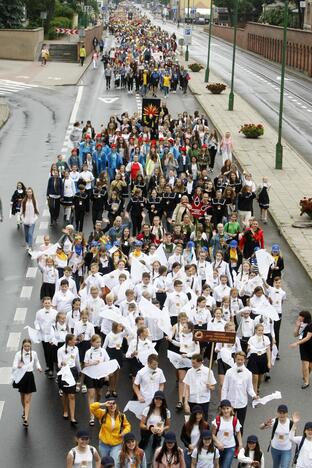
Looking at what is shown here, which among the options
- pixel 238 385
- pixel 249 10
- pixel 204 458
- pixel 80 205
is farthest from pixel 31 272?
pixel 249 10

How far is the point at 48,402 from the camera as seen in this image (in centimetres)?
1684

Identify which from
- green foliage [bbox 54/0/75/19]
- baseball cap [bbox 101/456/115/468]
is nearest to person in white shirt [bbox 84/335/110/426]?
baseball cap [bbox 101/456/115/468]

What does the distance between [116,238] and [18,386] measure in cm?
717

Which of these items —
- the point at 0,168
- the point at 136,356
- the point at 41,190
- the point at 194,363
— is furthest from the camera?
the point at 0,168

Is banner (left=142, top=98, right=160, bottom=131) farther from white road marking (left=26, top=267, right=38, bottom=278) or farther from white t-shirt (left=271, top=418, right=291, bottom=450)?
white t-shirt (left=271, top=418, right=291, bottom=450)

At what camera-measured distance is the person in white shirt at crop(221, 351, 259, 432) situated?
1494 centimetres

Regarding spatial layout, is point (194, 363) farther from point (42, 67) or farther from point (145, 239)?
point (42, 67)

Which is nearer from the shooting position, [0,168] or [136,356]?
[136,356]

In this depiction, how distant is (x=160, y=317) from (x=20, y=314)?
4.58 metres

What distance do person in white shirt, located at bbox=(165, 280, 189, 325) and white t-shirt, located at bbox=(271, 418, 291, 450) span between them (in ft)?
15.9

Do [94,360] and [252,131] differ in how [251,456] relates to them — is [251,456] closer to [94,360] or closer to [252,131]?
[94,360]

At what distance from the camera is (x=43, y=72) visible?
72.9 metres

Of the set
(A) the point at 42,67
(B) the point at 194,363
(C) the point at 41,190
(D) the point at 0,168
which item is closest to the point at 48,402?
(B) the point at 194,363

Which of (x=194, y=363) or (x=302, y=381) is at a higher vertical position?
(x=194, y=363)
